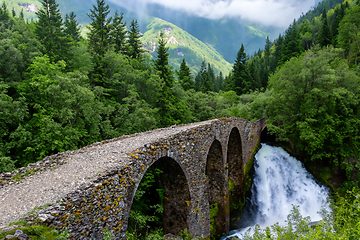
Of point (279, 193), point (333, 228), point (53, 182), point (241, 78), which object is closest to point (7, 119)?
point (53, 182)

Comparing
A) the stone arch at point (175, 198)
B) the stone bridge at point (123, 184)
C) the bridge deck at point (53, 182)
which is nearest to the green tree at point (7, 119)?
the stone bridge at point (123, 184)

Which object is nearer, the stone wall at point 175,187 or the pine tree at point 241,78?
the stone wall at point 175,187

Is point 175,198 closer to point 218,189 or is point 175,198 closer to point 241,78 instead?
point 218,189

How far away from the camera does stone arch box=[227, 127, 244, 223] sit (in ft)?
54.7

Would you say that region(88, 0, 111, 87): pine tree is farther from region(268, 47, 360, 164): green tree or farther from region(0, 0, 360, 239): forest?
region(268, 47, 360, 164): green tree

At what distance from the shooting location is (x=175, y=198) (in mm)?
10172

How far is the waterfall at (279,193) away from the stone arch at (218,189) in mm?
1196

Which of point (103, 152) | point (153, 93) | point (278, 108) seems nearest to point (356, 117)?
point (278, 108)

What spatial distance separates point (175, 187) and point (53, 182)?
557 centimetres

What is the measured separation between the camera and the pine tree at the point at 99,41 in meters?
20.2

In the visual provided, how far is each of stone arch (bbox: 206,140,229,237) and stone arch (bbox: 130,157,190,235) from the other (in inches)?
177

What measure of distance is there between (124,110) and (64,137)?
237 inches

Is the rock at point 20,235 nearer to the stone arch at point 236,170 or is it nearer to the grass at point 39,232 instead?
the grass at point 39,232

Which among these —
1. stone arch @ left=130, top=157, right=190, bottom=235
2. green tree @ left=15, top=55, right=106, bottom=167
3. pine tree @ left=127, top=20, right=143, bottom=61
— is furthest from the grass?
pine tree @ left=127, top=20, right=143, bottom=61
